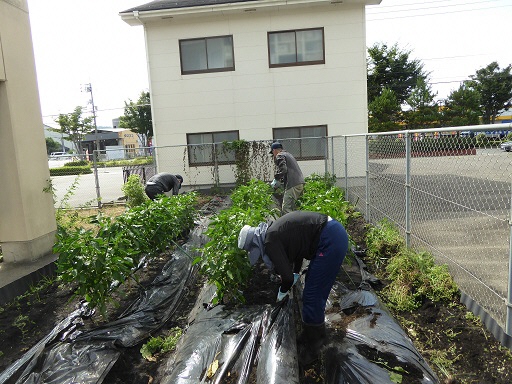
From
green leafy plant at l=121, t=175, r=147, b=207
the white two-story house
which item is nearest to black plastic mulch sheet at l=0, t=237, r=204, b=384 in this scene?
green leafy plant at l=121, t=175, r=147, b=207

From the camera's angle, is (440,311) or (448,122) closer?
(440,311)

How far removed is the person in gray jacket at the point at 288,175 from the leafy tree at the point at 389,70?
23766mm

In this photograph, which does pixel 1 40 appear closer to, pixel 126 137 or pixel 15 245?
pixel 15 245

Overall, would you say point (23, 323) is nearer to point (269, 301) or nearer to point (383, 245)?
point (269, 301)

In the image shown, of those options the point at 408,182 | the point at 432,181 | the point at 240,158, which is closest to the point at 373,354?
the point at 408,182

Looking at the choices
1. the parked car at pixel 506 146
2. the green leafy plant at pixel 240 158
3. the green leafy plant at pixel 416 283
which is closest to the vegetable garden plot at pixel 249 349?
the green leafy plant at pixel 416 283

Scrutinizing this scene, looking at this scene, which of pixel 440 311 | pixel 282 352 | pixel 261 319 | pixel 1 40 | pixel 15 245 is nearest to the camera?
pixel 282 352

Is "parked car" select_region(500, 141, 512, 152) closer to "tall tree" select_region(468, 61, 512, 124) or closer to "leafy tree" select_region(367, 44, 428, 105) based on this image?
"leafy tree" select_region(367, 44, 428, 105)

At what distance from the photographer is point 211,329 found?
11.7 ft

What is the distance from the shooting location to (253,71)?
1307 centimetres

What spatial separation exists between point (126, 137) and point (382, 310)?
7118 centimetres

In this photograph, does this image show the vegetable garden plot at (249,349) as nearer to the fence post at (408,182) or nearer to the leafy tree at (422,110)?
the fence post at (408,182)

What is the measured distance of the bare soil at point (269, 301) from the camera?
3.08 meters

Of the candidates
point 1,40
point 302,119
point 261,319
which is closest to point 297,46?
point 302,119
